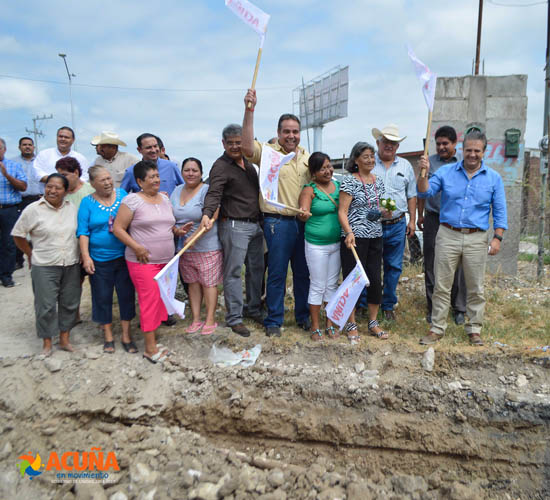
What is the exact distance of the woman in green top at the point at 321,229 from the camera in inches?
160

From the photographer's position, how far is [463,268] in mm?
4125

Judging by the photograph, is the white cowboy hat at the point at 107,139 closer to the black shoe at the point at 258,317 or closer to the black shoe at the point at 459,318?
the black shoe at the point at 258,317

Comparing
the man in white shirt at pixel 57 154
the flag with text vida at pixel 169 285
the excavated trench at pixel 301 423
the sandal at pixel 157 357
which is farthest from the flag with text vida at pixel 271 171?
the man in white shirt at pixel 57 154

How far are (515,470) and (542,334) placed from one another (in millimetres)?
1828

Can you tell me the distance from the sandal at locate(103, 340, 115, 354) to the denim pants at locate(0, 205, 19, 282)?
285 centimetres

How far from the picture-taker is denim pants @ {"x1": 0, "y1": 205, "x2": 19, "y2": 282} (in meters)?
5.76

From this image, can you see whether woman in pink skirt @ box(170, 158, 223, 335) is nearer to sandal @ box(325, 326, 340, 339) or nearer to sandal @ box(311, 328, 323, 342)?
sandal @ box(311, 328, 323, 342)

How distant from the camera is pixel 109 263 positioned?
393cm

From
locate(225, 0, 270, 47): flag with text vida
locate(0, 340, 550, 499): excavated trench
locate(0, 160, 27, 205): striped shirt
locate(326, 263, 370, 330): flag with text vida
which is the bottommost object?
locate(0, 340, 550, 499): excavated trench

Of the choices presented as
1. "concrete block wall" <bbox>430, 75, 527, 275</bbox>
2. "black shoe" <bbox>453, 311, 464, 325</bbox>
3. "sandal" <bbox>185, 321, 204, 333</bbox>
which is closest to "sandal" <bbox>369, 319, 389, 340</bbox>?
"black shoe" <bbox>453, 311, 464, 325</bbox>

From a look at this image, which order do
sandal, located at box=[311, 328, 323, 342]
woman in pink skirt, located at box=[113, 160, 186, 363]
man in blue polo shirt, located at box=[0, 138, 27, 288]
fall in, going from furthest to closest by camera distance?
man in blue polo shirt, located at box=[0, 138, 27, 288]
sandal, located at box=[311, 328, 323, 342]
woman in pink skirt, located at box=[113, 160, 186, 363]

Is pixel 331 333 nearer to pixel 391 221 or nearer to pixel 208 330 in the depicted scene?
pixel 208 330

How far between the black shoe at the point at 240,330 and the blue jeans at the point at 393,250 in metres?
1.71

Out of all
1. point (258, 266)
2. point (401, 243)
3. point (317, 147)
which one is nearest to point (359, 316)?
point (401, 243)
